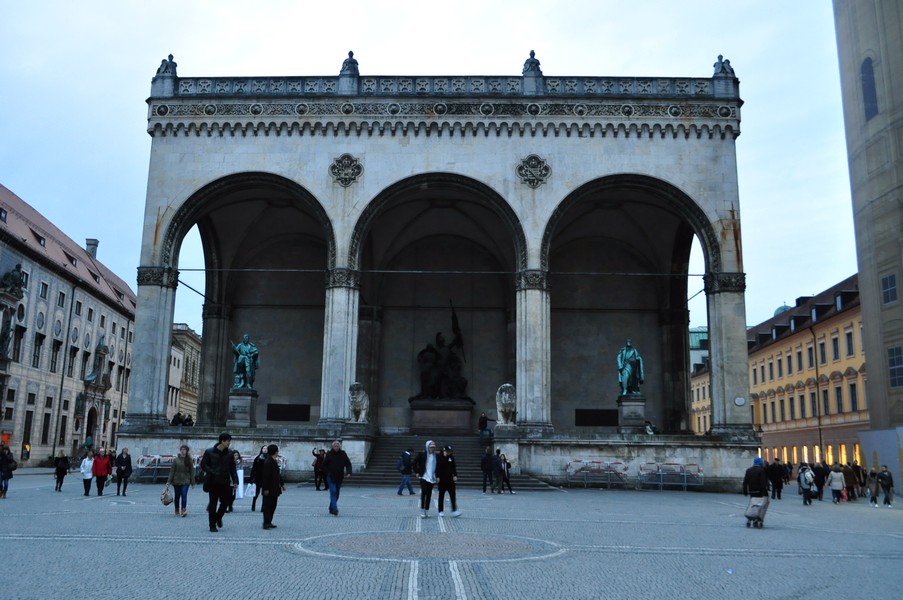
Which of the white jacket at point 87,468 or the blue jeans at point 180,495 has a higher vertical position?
the white jacket at point 87,468

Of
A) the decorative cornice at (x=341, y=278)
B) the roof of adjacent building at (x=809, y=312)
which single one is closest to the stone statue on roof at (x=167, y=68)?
the decorative cornice at (x=341, y=278)

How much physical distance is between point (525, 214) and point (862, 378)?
986 inches

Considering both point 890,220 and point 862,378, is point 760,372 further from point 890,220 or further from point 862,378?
point 890,220

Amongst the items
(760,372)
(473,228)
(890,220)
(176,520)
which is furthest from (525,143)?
(760,372)

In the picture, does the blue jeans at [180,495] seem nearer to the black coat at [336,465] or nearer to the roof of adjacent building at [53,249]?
the black coat at [336,465]

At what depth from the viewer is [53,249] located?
53719 millimetres

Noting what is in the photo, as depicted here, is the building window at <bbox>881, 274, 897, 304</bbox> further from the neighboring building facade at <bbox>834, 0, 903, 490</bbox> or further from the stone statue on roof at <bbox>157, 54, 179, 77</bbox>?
the stone statue on roof at <bbox>157, 54, 179, 77</bbox>

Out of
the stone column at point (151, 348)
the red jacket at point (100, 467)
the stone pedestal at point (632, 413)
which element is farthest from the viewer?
the stone pedestal at point (632, 413)

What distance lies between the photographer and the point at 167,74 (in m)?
32.0

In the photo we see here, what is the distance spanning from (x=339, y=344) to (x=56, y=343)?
31.6 meters

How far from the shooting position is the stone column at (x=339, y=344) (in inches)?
1154

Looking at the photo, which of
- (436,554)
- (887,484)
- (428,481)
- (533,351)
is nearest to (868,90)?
(887,484)

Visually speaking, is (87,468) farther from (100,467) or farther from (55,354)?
(55,354)

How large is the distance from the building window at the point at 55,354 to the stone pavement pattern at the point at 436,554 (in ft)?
119
